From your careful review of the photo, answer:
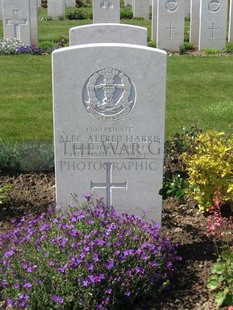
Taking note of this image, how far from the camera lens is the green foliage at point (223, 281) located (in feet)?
12.1

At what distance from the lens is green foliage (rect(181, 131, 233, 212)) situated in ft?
16.4

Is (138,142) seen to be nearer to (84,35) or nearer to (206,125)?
(84,35)

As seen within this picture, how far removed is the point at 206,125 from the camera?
796 cm

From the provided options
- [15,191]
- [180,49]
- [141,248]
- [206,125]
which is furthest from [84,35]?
[180,49]

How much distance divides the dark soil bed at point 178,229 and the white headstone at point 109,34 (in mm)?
1434

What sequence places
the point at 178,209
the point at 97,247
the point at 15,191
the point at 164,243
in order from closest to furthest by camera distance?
the point at 97,247, the point at 164,243, the point at 178,209, the point at 15,191

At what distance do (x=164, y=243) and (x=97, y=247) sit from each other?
560mm

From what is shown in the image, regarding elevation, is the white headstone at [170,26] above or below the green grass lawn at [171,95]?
above

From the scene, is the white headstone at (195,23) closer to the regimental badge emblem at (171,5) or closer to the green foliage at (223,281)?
the regimental badge emblem at (171,5)

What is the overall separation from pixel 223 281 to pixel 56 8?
2139cm

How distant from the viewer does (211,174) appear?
5.02 m

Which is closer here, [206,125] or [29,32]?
[206,125]

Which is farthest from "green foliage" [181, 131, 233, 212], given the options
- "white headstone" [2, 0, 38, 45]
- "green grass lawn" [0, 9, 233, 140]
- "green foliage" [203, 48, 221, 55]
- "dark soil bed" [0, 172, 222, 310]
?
"white headstone" [2, 0, 38, 45]

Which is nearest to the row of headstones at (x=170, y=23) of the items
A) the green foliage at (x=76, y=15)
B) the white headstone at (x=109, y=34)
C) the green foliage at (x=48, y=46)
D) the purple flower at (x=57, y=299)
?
the green foliage at (x=48, y=46)
